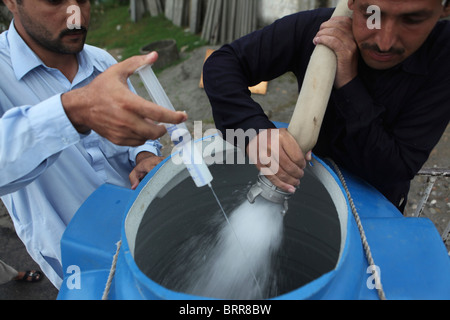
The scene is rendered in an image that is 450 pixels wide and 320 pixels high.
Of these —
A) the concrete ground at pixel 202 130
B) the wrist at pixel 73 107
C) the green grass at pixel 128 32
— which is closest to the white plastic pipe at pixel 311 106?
the wrist at pixel 73 107

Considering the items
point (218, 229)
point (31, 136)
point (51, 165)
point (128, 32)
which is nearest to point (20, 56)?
point (51, 165)

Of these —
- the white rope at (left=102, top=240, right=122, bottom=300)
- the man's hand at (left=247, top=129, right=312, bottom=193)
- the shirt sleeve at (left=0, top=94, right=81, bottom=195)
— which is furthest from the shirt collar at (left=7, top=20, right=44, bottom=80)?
the man's hand at (left=247, top=129, right=312, bottom=193)

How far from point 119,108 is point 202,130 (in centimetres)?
284

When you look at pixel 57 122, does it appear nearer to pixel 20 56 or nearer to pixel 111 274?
pixel 111 274

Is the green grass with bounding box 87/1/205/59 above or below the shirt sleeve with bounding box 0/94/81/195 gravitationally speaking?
below

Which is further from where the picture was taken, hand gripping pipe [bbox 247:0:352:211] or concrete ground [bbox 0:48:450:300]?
concrete ground [bbox 0:48:450:300]

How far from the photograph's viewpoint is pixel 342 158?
1.19 metres

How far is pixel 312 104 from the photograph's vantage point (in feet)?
3.09

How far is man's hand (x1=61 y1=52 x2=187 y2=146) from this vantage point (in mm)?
791

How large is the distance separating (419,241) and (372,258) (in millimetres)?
157

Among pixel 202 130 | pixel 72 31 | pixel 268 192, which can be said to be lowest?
pixel 202 130

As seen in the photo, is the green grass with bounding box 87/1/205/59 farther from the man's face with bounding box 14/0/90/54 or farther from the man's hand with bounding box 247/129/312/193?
the man's hand with bounding box 247/129/312/193

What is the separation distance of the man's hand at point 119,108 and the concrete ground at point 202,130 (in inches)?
80.0

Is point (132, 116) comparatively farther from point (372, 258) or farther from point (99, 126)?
point (372, 258)
